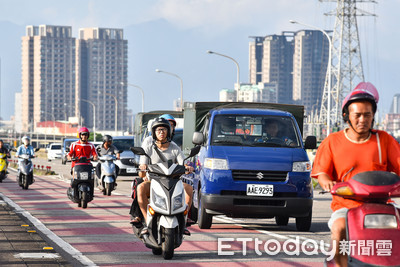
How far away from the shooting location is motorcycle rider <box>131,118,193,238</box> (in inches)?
397

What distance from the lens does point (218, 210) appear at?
1276cm

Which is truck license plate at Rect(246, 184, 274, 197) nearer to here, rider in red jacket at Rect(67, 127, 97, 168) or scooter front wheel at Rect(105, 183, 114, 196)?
rider in red jacket at Rect(67, 127, 97, 168)

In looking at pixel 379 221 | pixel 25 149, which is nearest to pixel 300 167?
pixel 379 221

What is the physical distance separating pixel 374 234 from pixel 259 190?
7171 mm

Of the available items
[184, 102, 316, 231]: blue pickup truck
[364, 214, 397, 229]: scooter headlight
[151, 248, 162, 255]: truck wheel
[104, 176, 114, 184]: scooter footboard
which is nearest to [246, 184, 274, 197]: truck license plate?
[184, 102, 316, 231]: blue pickup truck

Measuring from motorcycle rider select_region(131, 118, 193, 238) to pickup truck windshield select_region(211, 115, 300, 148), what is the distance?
332 centimetres

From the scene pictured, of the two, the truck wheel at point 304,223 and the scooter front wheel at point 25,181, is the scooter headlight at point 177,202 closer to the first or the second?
the truck wheel at point 304,223

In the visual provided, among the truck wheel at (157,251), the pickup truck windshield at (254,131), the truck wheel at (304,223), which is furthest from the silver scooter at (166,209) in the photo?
the pickup truck windshield at (254,131)

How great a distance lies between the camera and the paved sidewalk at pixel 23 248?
9.14m

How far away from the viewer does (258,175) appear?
12.7 metres

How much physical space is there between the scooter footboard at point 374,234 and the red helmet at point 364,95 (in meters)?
0.89

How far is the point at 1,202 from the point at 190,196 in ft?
32.7

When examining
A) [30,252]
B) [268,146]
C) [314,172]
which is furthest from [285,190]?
[314,172]

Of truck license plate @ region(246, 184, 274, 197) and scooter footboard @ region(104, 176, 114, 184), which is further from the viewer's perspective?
scooter footboard @ region(104, 176, 114, 184)
